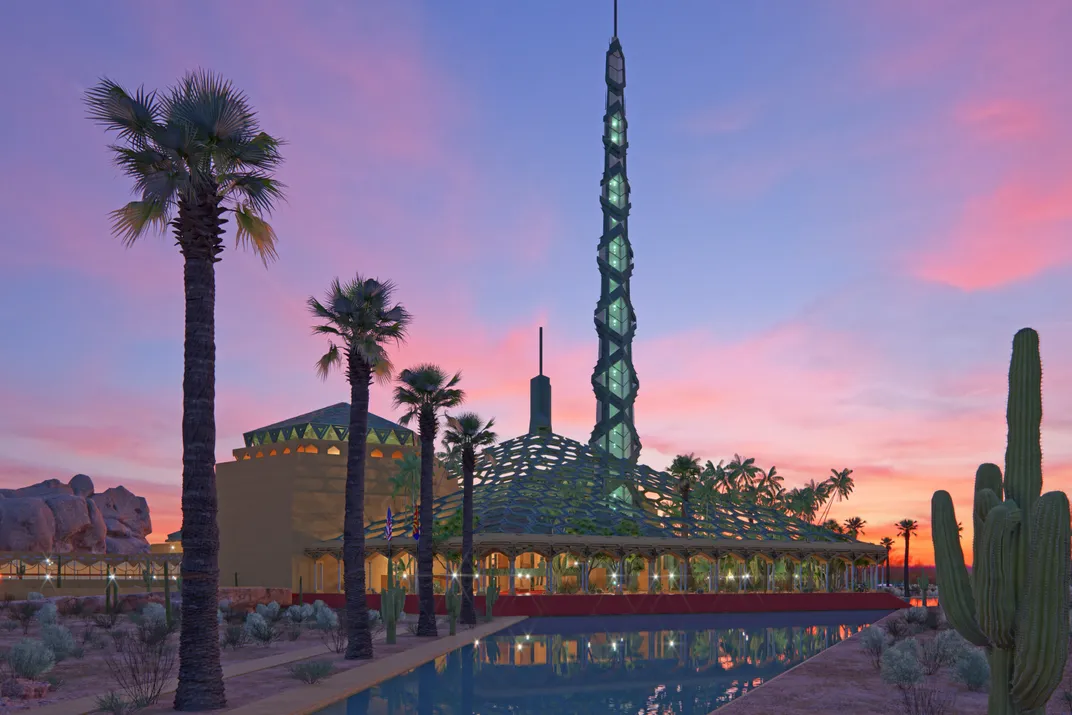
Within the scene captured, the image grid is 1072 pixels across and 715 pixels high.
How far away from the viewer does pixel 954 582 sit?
1285cm

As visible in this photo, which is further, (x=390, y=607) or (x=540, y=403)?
(x=540, y=403)

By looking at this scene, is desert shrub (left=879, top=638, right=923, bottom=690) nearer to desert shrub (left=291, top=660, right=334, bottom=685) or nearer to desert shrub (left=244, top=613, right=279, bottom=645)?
desert shrub (left=291, top=660, right=334, bottom=685)

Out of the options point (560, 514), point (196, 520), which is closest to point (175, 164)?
point (196, 520)

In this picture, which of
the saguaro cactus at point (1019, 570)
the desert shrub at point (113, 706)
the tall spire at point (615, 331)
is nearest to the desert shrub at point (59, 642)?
the desert shrub at point (113, 706)

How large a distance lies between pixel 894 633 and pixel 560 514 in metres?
34.0

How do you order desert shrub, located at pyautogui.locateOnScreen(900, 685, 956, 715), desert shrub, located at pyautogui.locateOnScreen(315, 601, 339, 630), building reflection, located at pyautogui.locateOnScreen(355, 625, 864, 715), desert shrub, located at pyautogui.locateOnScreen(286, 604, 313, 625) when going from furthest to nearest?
desert shrub, located at pyautogui.locateOnScreen(286, 604, 313, 625), desert shrub, located at pyautogui.locateOnScreen(315, 601, 339, 630), building reflection, located at pyautogui.locateOnScreen(355, 625, 864, 715), desert shrub, located at pyautogui.locateOnScreen(900, 685, 956, 715)

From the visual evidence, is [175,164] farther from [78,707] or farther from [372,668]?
[372,668]

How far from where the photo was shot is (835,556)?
236ft

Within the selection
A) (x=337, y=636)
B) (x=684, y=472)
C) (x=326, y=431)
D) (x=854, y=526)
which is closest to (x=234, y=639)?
(x=337, y=636)

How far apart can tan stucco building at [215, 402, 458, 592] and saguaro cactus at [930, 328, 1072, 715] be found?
61.2m

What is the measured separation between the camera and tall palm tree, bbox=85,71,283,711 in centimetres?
1816

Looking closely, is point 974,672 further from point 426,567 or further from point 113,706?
point 426,567

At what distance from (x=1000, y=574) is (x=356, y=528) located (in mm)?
20511

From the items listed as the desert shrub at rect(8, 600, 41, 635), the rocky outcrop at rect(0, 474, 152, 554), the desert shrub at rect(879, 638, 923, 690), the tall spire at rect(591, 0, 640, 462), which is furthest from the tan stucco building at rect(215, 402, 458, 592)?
the desert shrub at rect(879, 638, 923, 690)
